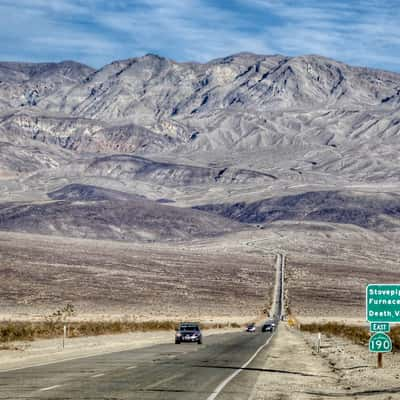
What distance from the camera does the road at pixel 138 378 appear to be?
19.6 metres

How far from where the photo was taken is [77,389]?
20094 mm

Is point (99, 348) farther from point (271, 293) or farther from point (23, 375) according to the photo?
point (271, 293)

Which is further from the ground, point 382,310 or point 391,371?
point 382,310

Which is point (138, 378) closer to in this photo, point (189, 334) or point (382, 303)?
point (382, 303)

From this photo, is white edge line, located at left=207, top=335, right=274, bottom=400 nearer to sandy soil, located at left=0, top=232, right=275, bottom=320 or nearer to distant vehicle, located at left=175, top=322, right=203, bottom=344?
distant vehicle, located at left=175, top=322, right=203, bottom=344

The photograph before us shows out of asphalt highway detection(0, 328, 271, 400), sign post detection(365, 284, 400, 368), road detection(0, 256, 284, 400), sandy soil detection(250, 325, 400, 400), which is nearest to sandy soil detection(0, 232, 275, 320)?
sandy soil detection(250, 325, 400, 400)

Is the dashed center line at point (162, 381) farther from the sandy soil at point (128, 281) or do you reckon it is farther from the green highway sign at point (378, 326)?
the sandy soil at point (128, 281)

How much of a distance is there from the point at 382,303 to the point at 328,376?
16.7 ft

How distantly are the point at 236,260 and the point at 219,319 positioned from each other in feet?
240

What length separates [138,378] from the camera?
78.5 ft

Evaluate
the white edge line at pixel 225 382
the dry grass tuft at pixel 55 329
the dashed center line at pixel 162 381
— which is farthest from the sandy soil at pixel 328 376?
the dry grass tuft at pixel 55 329

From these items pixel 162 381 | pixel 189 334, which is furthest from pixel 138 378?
pixel 189 334

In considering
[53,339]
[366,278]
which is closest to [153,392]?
[53,339]

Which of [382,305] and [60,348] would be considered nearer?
[382,305]
